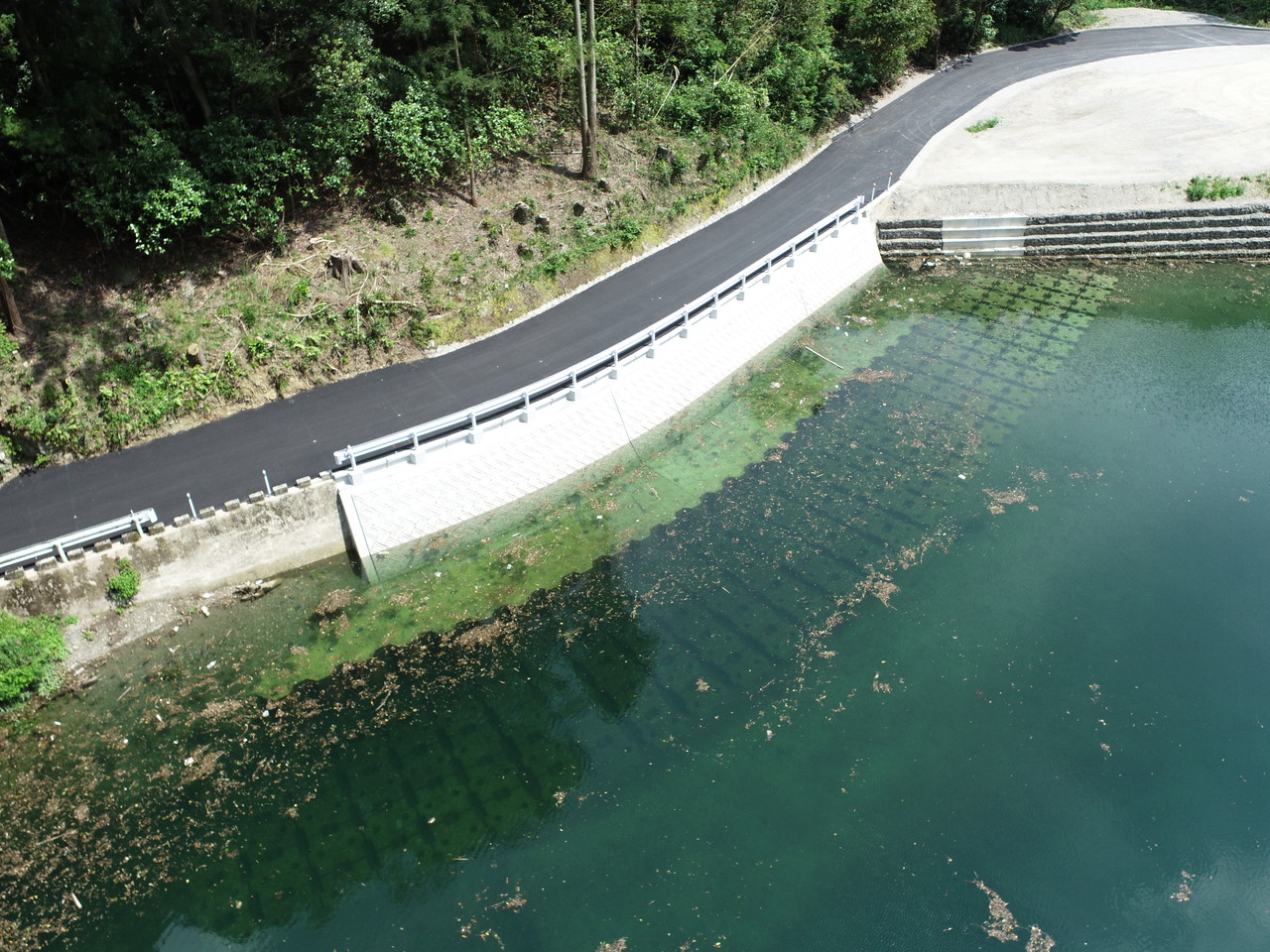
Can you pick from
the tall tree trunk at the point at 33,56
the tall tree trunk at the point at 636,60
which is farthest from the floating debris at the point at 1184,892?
the tall tree trunk at the point at 636,60

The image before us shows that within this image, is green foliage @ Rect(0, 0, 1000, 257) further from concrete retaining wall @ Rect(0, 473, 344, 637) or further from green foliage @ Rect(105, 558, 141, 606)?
green foliage @ Rect(105, 558, 141, 606)

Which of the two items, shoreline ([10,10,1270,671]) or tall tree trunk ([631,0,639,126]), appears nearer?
shoreline ([10,10,1270,671])

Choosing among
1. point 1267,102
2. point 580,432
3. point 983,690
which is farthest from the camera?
point 1267,102

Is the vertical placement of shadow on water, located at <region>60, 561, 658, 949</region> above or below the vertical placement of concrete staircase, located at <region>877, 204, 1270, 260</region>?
below

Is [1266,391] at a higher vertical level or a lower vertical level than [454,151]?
lower

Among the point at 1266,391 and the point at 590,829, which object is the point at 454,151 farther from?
the point at 1266,391

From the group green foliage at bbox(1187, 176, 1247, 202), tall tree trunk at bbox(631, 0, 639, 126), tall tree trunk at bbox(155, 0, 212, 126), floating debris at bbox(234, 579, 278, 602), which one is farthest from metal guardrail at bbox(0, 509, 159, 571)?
green foliage at bbox(1187, 176, 1247, 202)

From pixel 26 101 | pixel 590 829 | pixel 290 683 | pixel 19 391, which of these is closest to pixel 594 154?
pixel 26 101
